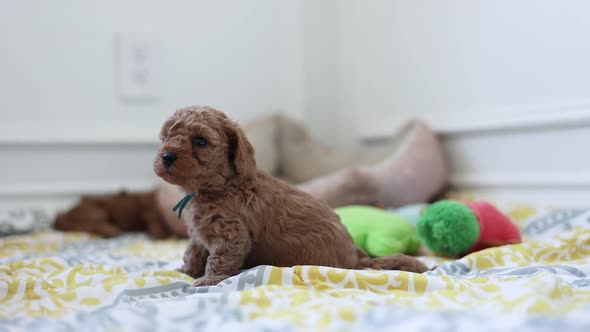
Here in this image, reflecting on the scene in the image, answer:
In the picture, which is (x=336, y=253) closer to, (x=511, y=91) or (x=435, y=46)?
(x=511, y=91)

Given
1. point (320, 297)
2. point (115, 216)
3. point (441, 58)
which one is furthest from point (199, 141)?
point (441, 58)

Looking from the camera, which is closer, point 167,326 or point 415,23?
point 167,326

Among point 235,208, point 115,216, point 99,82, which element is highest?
point 99,82

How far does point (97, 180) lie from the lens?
274 cm

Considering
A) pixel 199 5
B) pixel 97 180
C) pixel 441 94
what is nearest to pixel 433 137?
pixel 441 94

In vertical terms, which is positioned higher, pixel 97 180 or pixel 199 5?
→ pixel 199 5

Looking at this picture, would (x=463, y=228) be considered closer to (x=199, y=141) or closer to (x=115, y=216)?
(x=199, y=141)

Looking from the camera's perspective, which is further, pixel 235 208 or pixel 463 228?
pixel 463 228

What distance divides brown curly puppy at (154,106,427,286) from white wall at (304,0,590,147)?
118cm

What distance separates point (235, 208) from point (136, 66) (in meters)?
1.82

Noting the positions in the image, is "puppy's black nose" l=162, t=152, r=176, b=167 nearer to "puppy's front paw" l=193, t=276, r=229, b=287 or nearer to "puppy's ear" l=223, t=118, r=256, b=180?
"puppy's ear" l=223, t=118, r=256, b=180

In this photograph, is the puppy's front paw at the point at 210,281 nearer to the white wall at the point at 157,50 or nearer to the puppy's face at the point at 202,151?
the puppy's face at the point at 202,151

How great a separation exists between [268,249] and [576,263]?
0.79m

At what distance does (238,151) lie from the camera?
3.99 feet
